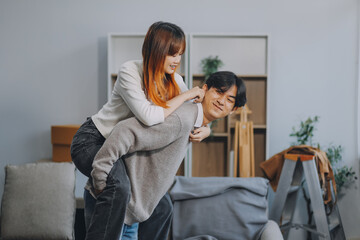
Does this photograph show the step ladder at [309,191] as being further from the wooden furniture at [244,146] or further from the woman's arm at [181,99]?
the woman's arm at [181,99]

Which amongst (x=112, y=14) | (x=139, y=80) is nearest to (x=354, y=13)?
(x=112, y=14)

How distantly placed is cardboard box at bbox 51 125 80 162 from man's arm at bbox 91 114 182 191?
1721 mm

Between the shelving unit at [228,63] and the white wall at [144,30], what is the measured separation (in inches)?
9.8

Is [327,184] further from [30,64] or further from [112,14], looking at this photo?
[30,64]

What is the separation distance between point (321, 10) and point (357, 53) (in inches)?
18.7

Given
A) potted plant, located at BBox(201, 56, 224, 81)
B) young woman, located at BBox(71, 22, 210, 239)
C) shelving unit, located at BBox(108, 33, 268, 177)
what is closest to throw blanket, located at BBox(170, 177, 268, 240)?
young woman, located at BBox(71, 22, 210, 239)

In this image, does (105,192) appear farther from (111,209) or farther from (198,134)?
(198,134)

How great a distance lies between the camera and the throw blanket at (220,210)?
86.4 inches

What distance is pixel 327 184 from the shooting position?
2799 millimetres

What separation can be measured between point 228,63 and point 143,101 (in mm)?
1809

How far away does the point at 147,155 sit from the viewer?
5.00 ft

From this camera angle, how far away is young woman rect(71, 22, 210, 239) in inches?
57.1

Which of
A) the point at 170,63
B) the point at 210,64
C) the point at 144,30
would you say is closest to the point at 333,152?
the point at 210,64

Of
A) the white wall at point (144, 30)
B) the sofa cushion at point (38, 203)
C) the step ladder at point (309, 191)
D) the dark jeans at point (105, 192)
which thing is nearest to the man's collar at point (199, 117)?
the dark jeans at point (105, 192)
